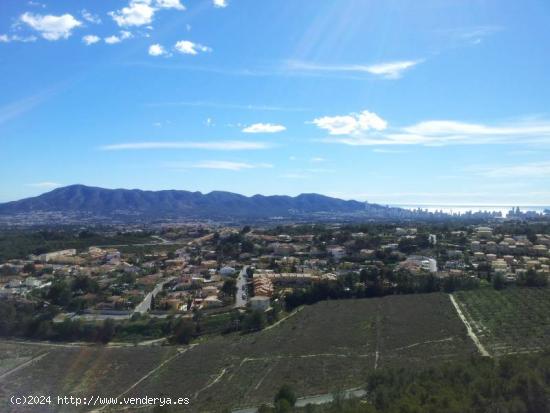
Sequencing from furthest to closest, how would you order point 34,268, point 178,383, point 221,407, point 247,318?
point 34,268, point 247,318, point 178,383, point 221,407

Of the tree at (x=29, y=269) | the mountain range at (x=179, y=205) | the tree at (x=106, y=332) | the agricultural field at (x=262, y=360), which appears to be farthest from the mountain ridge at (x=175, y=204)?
the agricultural field at (x=262, y=360)

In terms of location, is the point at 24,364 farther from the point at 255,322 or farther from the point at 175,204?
the point at 175,204

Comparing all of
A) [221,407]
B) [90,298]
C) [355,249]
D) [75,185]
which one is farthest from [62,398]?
[75,185]

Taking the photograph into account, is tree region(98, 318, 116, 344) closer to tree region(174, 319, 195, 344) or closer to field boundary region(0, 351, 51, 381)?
tree region(174, 319, 195, 344)

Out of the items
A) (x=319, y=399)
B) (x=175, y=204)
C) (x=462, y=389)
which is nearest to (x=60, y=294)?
(x=319, y=399)

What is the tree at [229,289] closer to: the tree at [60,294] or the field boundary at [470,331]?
the tree at [60,294]

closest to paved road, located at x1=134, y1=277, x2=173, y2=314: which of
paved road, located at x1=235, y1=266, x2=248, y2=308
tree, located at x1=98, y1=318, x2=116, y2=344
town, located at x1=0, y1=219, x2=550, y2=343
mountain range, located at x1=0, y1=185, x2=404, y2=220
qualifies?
town, located at x1=0, y1=219, x2=550, y2=343

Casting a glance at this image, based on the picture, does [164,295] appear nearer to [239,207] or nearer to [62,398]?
[62,398]
